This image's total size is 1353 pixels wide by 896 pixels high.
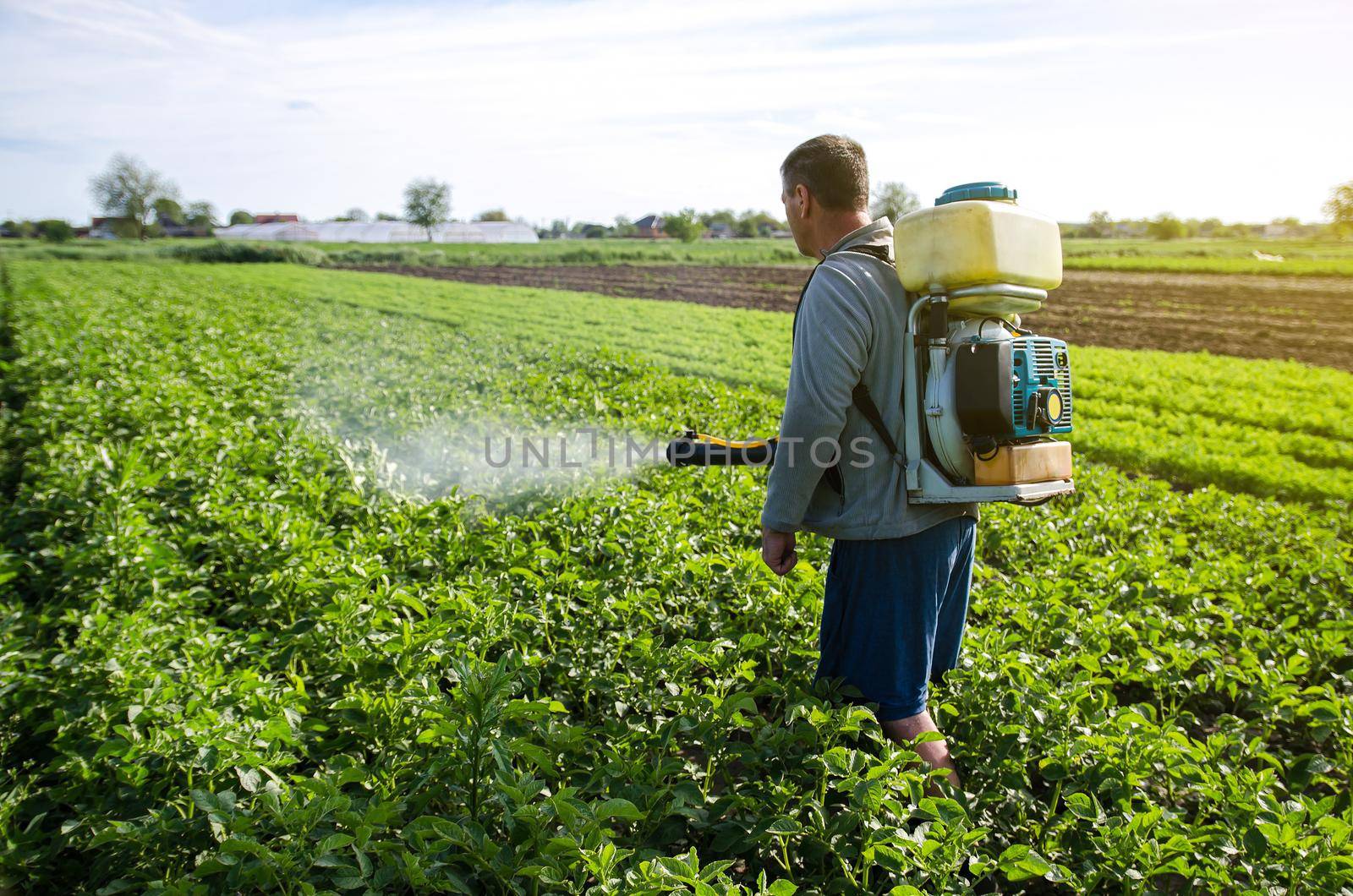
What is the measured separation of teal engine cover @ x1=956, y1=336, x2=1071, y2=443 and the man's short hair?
0.64 m

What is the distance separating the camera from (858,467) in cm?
249

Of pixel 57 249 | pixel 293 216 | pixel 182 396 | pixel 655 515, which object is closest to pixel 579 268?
pixel 57 249

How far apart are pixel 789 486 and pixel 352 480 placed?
3.13 m

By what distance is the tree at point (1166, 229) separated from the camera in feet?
185

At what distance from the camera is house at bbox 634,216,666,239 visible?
190 ft

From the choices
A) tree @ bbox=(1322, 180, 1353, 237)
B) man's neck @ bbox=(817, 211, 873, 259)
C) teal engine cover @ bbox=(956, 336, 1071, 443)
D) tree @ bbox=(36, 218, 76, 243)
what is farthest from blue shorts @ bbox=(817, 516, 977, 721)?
tree @ bbox=(36, 218, 76, 243)

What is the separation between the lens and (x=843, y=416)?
2.40 m

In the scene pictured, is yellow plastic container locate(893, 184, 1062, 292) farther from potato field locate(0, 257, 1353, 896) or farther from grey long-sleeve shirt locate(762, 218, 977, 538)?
potato field locate(0, 257, 1353, 896)

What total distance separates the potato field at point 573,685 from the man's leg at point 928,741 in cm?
13

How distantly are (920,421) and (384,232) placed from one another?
91968mm

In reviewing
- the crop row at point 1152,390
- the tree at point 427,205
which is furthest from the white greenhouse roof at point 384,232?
the crop row at point 1152,390

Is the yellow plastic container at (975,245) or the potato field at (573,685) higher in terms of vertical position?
the yellow plastic container at (975,245)

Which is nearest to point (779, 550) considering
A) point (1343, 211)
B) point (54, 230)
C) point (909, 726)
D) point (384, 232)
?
point (909, 726)

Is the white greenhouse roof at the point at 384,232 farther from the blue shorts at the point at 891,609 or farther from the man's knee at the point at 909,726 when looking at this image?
the man's knee at the point at 909,726
